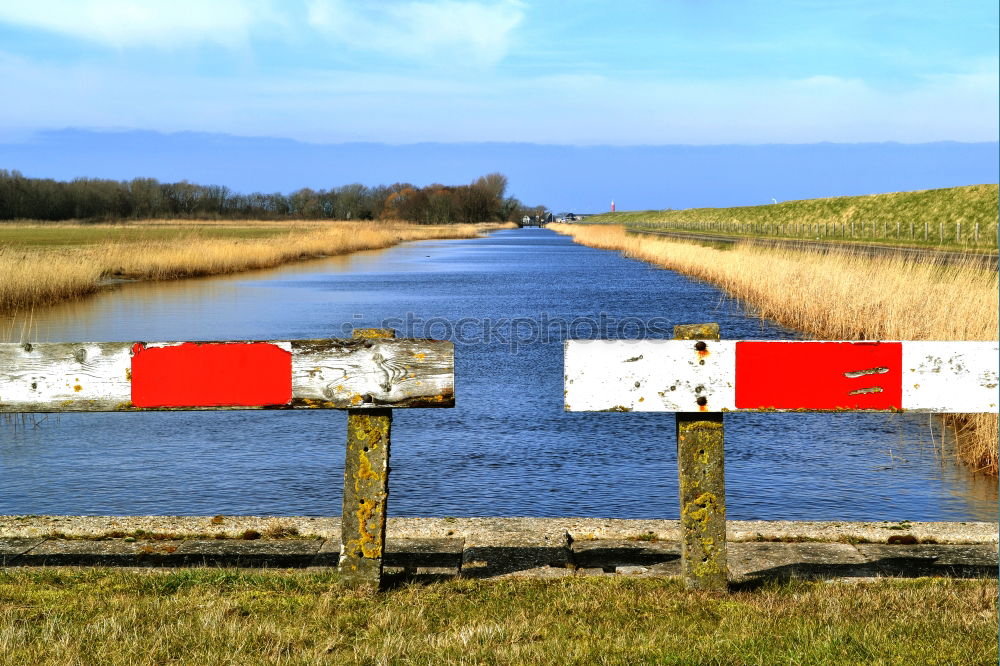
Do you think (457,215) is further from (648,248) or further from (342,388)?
(342,388)

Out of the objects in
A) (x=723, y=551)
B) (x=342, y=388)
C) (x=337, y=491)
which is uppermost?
(x=342, y=388)

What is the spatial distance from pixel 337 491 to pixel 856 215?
99104mm

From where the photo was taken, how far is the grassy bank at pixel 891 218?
64.7m

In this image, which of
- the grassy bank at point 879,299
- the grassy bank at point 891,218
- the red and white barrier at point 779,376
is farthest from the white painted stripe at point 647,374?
the grassy bank at point 891,218

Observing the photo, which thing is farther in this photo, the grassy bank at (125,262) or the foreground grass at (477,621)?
the grassy bank at (125,262)

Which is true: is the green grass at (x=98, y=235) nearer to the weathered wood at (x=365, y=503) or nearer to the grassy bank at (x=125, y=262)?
the grassy bank at (x=125, y=262)

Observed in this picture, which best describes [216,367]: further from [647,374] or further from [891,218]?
[891,218]

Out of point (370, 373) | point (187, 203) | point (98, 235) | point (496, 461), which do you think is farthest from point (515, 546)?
point (187, 203)

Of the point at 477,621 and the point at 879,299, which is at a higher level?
the point at 879,299

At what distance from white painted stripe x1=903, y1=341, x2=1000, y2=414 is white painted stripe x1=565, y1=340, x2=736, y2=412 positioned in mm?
705

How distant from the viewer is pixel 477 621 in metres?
3.98

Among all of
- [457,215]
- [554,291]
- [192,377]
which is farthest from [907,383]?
[457,215]

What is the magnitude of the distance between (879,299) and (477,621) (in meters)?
15.1

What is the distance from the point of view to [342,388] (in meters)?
4.41
